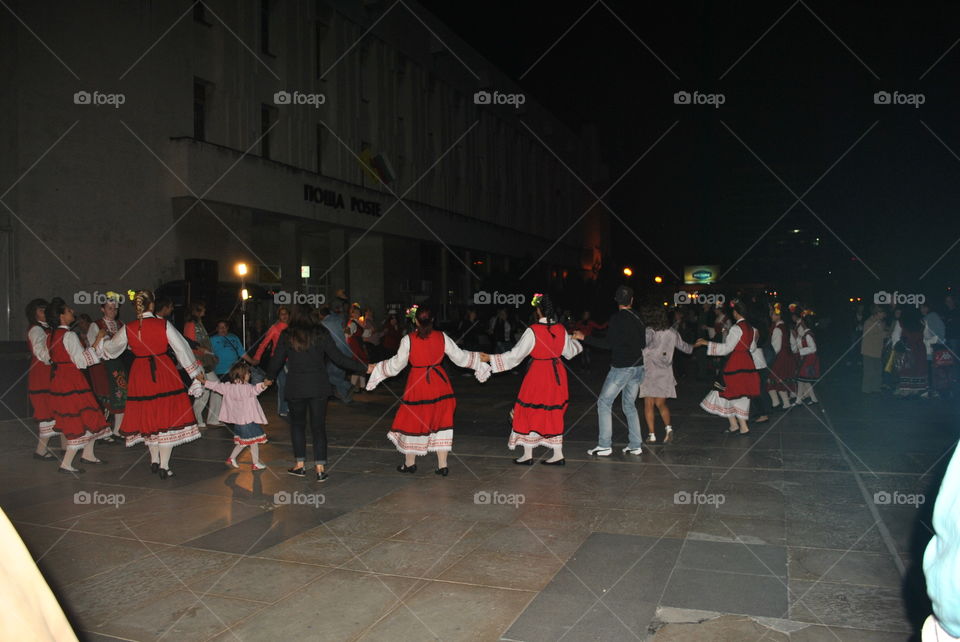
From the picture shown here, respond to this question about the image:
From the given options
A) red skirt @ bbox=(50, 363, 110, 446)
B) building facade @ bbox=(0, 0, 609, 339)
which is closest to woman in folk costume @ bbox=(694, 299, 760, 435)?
red skirt @ bbox=(50, 363, 110, 446)

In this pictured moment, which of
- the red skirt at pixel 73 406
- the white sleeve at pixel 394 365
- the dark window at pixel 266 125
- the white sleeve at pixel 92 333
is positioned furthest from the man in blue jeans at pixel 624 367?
the dark window at pixel 266 125

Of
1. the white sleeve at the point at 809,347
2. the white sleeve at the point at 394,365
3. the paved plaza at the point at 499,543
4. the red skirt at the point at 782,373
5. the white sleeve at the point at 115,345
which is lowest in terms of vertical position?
the paved plaza at the point at 499,543

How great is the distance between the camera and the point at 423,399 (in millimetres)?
7824

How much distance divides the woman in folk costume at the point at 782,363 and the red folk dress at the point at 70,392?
10079mm

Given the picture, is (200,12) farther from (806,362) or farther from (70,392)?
(806,362)

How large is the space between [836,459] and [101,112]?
1822 cm

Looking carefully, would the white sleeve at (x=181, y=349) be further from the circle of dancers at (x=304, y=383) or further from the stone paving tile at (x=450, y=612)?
the stone paving tile at (x=450, y=612)

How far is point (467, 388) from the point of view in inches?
680

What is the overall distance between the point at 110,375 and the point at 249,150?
1432 cm

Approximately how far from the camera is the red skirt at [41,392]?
27.9 ft

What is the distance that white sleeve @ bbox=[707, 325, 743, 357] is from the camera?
10078mm

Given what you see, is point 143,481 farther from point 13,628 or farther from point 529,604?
point 13,628

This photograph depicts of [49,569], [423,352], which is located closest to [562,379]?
[423,352]

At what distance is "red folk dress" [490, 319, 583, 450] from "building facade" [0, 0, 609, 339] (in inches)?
540
